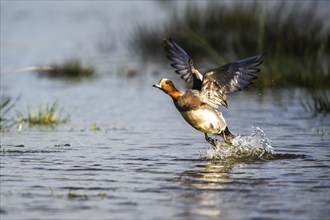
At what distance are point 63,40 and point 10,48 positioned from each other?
2528 millimetres

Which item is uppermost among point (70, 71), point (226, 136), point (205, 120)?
point (70, 71)

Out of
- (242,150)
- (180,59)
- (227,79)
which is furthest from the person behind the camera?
(180,59)

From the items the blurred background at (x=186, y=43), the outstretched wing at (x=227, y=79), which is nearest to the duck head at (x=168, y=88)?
the outstretched wing at (x=227, y=79)

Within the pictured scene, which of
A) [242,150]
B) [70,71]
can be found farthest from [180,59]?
[70,71]

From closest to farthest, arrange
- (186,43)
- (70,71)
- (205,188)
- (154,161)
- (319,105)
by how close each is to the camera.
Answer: (205,188), (154,161), (319,105), (70,71), (186,43)

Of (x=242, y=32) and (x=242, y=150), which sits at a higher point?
(x=242, y=32)

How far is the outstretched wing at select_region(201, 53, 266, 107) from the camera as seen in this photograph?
8.10 meters

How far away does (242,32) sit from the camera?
17.9m

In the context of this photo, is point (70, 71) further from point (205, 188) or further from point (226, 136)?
point (205, 188)

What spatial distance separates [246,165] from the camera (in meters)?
7.66

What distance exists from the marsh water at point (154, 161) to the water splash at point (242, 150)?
0.04ft

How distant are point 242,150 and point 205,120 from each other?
0.59 m

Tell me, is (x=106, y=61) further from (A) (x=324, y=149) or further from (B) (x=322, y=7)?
(A) (x=324, y=149)

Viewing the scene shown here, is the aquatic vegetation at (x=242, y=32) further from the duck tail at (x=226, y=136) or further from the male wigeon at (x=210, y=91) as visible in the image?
the male wigeon at (x=210, y=91)
